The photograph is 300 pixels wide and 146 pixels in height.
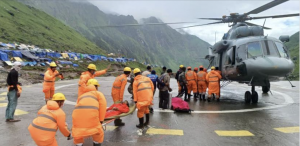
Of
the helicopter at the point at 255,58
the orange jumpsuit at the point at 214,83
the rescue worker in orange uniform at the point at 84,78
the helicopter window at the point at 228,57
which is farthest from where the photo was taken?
the orange jumpsuit at the point at 214,83

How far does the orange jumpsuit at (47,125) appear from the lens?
3.60 meters

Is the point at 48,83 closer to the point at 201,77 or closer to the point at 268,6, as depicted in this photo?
the point at 201,77

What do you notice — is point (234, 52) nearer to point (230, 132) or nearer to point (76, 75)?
point (230, 132)

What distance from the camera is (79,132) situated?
389 centimetres

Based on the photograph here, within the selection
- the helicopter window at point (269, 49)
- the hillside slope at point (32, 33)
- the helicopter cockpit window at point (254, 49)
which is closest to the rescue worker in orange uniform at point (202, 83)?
the helicopter cockpit window at point (254, 49)

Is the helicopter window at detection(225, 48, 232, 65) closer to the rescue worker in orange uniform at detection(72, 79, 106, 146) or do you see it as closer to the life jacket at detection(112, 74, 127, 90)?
the life jacket at detection(112, 74, 127, 90)

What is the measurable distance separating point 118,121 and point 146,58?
635 ft

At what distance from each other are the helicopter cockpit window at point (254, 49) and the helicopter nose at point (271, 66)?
468 millimetres

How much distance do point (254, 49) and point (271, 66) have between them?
1333 millimetres

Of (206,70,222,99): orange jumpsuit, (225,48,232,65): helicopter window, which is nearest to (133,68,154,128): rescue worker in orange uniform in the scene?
(206,70,222,99): orange jumpsuit

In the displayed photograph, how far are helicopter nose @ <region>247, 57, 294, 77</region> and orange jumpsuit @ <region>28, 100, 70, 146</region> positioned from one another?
796 centimetres

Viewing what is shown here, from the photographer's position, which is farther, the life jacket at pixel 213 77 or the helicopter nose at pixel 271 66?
the life jacket at pixel 213 77

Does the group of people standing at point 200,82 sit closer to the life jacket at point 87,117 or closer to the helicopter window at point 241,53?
the helicopter window at point 241,53

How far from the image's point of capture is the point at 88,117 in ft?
12.9
